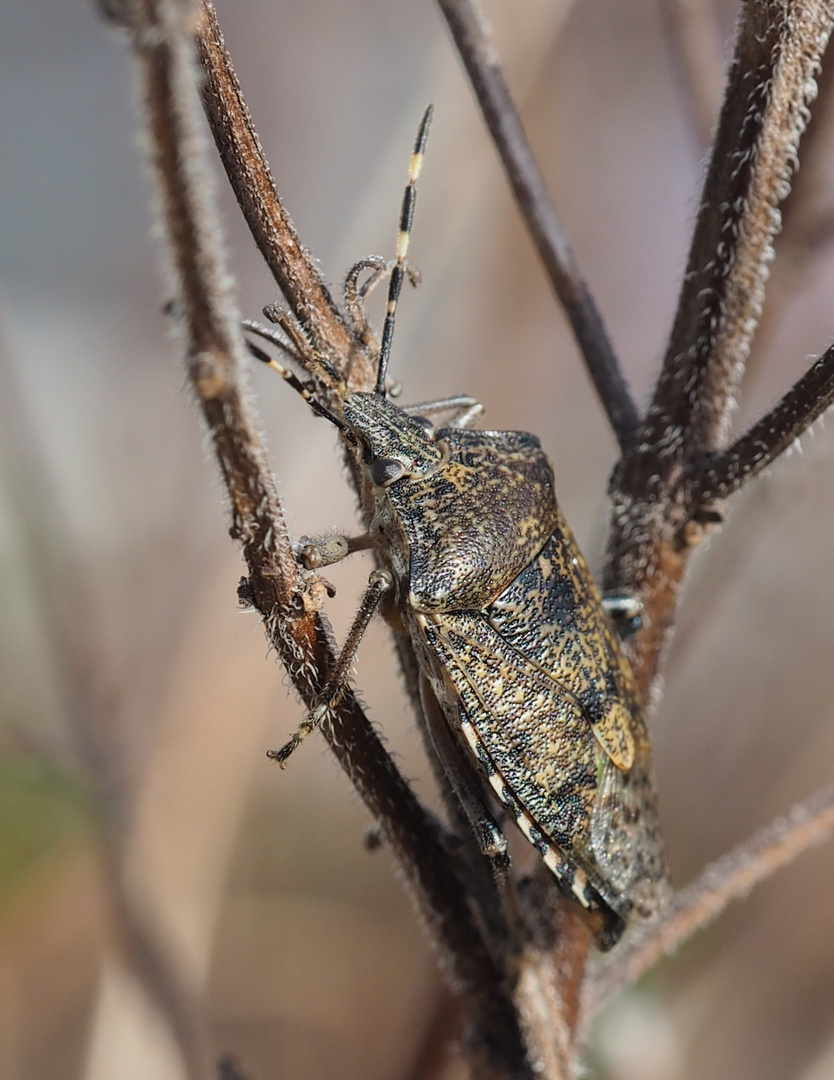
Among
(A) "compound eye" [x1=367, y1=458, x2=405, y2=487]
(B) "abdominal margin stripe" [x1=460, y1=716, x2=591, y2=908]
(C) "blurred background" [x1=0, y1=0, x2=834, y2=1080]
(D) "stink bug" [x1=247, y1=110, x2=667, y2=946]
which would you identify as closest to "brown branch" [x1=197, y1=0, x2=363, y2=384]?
(D) "stink bug" [x1=247, y1=110, x2=667, y2=946]

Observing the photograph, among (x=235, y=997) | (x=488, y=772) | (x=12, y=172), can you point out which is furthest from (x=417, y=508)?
(x=12, y=172)

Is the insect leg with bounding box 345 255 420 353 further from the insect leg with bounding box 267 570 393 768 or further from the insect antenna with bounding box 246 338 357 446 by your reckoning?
the insect leg with bounding box 267 570 393 768

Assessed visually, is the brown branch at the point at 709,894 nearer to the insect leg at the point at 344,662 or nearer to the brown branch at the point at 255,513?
the brown branch at the point at 255,513

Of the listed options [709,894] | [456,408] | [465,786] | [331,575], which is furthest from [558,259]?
[331,575]

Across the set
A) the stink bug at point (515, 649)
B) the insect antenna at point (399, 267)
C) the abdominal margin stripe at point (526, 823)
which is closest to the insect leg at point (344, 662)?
the stink bug at point (515, 649)

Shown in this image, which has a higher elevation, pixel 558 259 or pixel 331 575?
pixel 558 259

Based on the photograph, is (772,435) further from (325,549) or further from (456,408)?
(456,408)

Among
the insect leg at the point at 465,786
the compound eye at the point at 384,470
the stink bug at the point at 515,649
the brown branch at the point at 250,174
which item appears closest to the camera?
the brown branch at the point at 250,174
